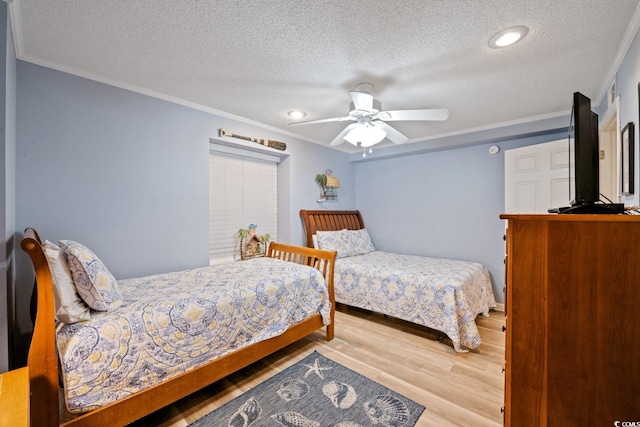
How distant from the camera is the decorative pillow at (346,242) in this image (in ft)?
12.0

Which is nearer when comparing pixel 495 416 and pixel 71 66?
pixel 495 416

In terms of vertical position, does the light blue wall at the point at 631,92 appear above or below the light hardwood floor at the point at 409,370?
above

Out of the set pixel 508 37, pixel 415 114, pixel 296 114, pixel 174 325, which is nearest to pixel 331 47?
pixel 415 114

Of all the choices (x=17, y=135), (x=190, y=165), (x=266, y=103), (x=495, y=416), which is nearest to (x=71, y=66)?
(x=17, y=135)

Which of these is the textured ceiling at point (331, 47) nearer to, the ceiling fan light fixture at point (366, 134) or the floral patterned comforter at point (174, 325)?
the ceiling fan light fixture at point (366, 134)

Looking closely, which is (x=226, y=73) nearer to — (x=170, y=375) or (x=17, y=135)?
(x=17, y=135)

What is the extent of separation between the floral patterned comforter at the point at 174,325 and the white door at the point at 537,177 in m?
2.54

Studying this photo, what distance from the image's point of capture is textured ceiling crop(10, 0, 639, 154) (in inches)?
54.7

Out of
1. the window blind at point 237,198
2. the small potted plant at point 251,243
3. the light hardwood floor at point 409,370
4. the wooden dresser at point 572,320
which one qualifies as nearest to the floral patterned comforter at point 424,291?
the light hardwood floor at point 409,370

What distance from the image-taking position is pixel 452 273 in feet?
9.11

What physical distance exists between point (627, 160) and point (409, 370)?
2066mm

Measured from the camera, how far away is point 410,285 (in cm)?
272

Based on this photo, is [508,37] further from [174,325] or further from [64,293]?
[64,293]

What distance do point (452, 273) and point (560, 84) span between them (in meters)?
1.93
